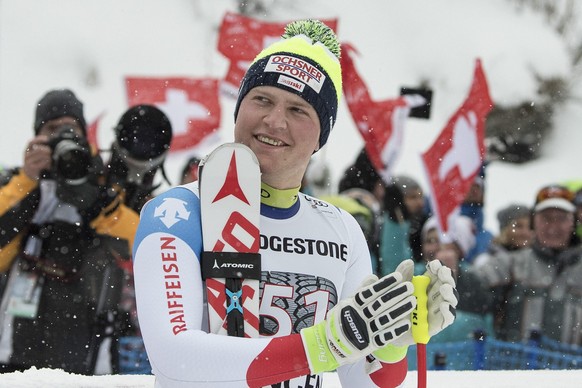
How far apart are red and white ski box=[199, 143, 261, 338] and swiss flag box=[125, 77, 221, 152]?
4606 mm

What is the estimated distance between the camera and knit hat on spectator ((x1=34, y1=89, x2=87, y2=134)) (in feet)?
15.7

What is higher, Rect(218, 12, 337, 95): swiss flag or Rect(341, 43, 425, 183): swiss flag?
Rect(218, 12, 337, 95): swiss flag

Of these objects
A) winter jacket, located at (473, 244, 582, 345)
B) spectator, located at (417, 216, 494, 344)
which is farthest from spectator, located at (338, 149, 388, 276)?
winter jacket, located at (473, 244, 582, 345)

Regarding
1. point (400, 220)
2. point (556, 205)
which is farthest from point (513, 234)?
point (400, 220)

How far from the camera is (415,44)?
90.9 feet

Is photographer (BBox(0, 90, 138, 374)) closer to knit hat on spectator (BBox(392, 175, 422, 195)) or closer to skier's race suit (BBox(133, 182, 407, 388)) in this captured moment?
skier's race suit (BBox(133, 182, 407, 388))

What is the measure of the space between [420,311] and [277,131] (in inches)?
27.9

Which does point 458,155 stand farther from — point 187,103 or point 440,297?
point 440,297

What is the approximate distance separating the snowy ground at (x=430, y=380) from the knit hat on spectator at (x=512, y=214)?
3263mm

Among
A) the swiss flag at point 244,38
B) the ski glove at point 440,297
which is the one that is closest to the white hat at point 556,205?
the swiss flag at point 244,38

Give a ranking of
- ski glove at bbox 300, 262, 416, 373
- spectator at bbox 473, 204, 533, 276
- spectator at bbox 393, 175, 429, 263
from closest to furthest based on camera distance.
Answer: ski glove at bbox 300, 262, 416, 373
spectator at bbox 393, 175, 429, 263
spectator at bbox 473, 204, 533, 276

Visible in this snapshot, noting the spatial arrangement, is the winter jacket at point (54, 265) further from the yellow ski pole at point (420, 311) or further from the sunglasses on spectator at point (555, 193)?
the sunglasses on spectator at point (555, 193)

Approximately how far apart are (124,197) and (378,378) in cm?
238

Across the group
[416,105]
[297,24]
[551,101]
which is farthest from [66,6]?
[297,24]
